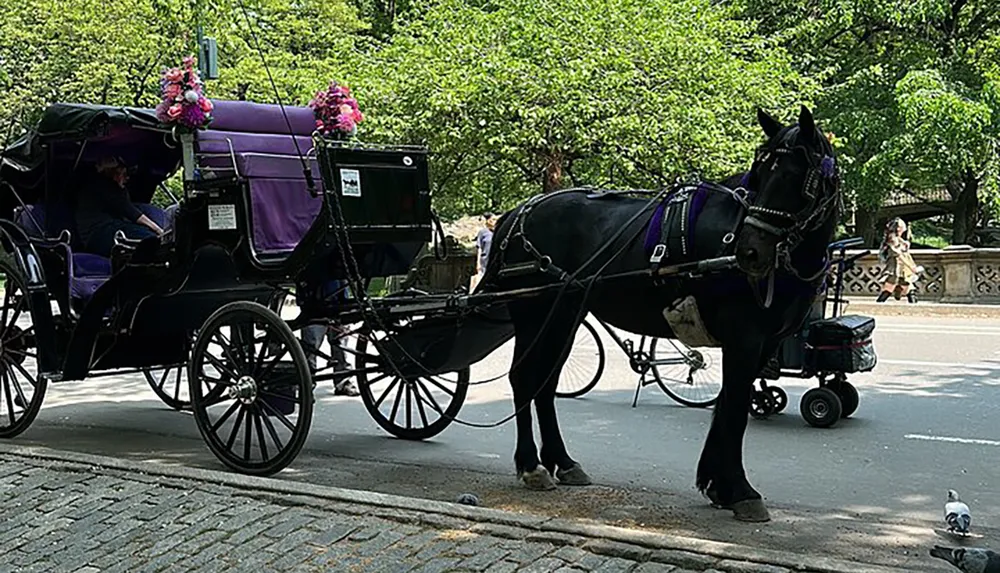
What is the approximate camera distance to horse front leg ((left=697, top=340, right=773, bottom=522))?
6344 mm

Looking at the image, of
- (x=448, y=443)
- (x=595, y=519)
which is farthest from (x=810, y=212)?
(x=448, y=443)

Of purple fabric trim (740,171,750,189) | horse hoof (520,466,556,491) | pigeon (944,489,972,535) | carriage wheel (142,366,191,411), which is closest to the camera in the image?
pigeon (944,489,972,535)

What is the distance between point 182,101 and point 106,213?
6.45 ft

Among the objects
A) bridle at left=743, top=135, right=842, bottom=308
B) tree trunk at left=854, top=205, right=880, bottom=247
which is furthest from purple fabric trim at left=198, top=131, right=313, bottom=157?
tree trunk at left=854, top=205, right=880, bottom=247

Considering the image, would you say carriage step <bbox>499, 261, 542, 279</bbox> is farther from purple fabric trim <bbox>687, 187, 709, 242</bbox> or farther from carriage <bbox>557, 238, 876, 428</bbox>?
carriage <bbox>557, 238, 876, 428</bbox>

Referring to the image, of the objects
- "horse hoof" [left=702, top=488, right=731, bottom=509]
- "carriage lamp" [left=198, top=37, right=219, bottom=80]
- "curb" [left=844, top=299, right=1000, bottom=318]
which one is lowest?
"horse hoof" [left=702, top=488, right=731, bottom=509]

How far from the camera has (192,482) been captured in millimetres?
6793

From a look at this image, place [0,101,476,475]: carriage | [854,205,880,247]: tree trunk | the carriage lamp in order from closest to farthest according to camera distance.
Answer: [0,101,476,475]: carriage, the carriage lamp, [854,205,880,247]: tree trunk

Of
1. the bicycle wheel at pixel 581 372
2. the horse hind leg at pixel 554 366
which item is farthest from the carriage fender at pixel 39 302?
the bicycle wheel at pixel 581 372

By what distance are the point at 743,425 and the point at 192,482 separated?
3300 millimetres

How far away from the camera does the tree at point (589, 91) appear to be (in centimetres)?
2128

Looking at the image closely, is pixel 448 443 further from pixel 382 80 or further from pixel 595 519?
pixel 382 80

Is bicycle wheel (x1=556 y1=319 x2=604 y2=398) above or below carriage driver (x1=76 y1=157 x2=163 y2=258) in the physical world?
below

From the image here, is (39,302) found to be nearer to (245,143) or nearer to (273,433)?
(245,143)
